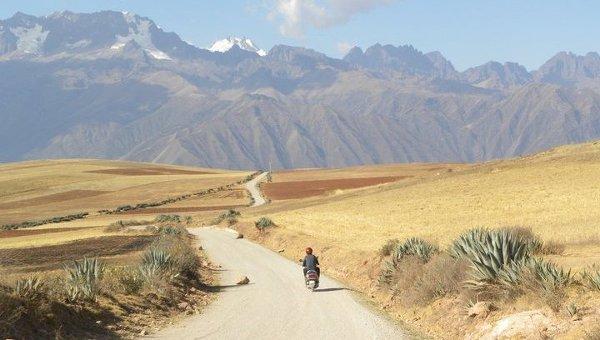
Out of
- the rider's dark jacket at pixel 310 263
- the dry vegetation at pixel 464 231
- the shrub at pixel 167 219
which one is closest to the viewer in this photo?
the dry vegetation at pixel 464 231

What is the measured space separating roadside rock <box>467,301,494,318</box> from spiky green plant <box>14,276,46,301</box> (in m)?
9.59

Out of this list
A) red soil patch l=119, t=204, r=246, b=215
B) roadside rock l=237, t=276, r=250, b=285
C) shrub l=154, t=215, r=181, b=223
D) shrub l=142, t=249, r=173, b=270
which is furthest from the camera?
red soil patch l=119, t=204, r=246, b=215

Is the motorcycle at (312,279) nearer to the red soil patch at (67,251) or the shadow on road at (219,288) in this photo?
the shadow on road at (219,288)

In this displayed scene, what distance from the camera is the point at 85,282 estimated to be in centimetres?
1580

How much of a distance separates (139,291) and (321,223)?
33.6 metres

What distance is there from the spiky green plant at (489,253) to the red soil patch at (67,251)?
22.8 metres

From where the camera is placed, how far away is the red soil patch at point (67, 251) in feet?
109

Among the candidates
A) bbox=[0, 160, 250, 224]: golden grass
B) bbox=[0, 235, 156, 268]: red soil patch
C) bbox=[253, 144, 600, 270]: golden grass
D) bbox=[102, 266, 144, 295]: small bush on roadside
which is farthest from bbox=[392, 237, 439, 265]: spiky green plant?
bbox=[0, 160, 250, 224]: golden grass

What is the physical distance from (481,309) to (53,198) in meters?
119

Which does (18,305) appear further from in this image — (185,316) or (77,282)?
(185,316)

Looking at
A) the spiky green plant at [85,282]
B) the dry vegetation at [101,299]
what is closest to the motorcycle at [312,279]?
the dry vegetation at [101,299]

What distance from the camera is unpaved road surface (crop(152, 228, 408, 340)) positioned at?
13.9m

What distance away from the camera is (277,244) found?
4150cm

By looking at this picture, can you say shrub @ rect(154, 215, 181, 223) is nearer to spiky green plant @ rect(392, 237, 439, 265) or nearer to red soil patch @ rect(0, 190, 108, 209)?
red soil patch @ rect(0, 190, 108, 209)
